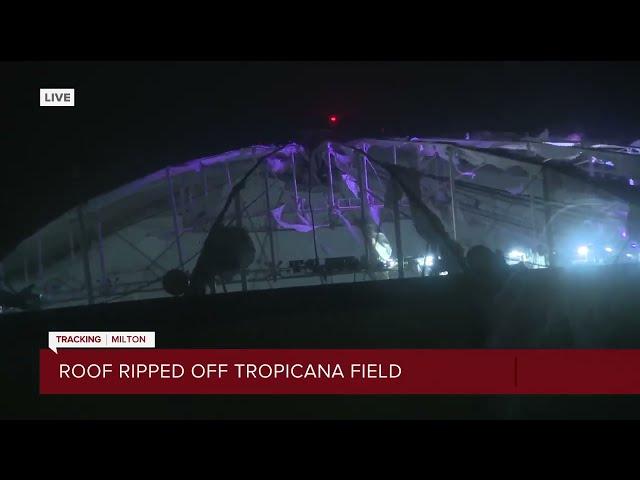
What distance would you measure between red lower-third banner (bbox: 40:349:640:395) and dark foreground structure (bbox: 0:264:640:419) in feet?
0.12

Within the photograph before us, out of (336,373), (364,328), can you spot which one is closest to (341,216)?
(364,328)

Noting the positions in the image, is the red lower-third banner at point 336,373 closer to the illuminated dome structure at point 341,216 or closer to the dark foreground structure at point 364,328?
the dark foreground structure at point 364,328

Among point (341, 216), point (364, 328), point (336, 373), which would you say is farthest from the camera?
point (341, 216)

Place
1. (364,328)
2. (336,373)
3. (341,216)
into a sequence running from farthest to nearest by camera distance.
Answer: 1. (341,216)
2. (364,328)
3. (336,373)

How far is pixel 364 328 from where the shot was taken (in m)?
1.45

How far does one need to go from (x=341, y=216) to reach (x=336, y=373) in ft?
2.18

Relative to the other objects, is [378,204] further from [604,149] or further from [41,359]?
[41,359]

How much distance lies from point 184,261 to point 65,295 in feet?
1.45

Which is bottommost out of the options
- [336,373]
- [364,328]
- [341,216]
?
[336,373]

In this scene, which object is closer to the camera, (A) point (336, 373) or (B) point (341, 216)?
(A) point (336, 373)

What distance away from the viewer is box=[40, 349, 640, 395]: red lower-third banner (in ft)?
4.39

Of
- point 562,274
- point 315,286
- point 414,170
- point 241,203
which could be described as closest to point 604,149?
point 562,274

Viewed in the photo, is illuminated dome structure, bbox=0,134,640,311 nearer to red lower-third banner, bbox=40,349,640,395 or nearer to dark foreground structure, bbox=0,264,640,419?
dark foreground structure, bbox=0,264,640,419

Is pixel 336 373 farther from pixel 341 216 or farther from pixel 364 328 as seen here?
pixel 341 216
